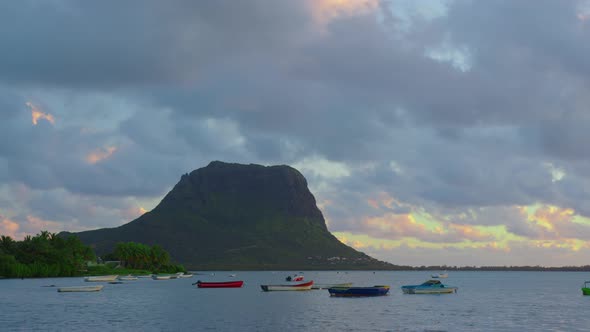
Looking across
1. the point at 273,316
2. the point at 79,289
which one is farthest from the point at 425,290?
the point at 79,289

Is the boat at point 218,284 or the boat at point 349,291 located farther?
the boat at point 218,284

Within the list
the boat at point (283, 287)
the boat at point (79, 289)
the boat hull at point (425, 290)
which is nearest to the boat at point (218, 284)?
the boat at point (283, 287)

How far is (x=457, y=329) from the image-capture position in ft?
240

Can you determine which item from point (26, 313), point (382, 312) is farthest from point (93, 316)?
point (382, 312)

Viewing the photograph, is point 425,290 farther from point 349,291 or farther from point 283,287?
point 283,287

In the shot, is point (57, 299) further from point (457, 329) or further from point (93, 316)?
point (457, 329)

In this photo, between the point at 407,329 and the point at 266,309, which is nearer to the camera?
the point at 407,329

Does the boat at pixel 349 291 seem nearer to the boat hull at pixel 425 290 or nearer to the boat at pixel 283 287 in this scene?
the boat hull at pixel 425 290

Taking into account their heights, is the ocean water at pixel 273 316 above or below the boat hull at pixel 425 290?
below

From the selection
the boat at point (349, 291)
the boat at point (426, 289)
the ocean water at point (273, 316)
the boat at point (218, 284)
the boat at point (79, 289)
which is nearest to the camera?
the ocean water at point (273, 316)

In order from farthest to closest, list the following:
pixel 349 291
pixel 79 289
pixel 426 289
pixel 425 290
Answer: pixel 426 289
pixel 425 290
pixel 79 289
pixel 349 291

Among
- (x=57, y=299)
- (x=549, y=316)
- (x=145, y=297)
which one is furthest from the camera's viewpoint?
(x=145, y=297)

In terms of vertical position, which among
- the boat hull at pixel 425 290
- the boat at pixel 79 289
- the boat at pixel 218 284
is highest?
the boat at pixel 218 284

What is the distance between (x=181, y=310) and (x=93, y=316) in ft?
50.7
